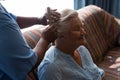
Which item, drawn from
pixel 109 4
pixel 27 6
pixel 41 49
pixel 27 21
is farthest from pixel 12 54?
pixel 109 4

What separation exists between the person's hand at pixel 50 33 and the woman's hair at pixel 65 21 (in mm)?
46

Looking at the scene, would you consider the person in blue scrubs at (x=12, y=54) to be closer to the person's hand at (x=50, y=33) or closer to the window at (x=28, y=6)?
the person's hand at (x=50, y=33)

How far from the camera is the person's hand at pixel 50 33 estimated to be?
124 centimetres

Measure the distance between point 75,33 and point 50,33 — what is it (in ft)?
0.64

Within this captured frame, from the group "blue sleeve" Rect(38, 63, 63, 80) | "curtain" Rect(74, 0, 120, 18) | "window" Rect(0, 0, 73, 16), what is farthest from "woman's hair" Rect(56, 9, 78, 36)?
"curtain" Rect(74, 0, 120, 18)

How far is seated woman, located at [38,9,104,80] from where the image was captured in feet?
4.32

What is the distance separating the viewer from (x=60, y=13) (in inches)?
52.6

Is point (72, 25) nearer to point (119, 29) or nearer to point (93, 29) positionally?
point (93, 29)

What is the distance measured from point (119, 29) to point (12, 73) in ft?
A: 6.69

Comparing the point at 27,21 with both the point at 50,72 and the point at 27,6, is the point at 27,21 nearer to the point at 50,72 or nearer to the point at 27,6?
the point at 50,72

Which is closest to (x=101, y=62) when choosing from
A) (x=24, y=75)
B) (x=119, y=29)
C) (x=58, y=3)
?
(x=119, y=29)

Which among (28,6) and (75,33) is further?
(28,6)

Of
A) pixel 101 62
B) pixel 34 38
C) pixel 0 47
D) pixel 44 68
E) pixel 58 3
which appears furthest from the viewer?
pixel 58 3

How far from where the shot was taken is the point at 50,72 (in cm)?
130
